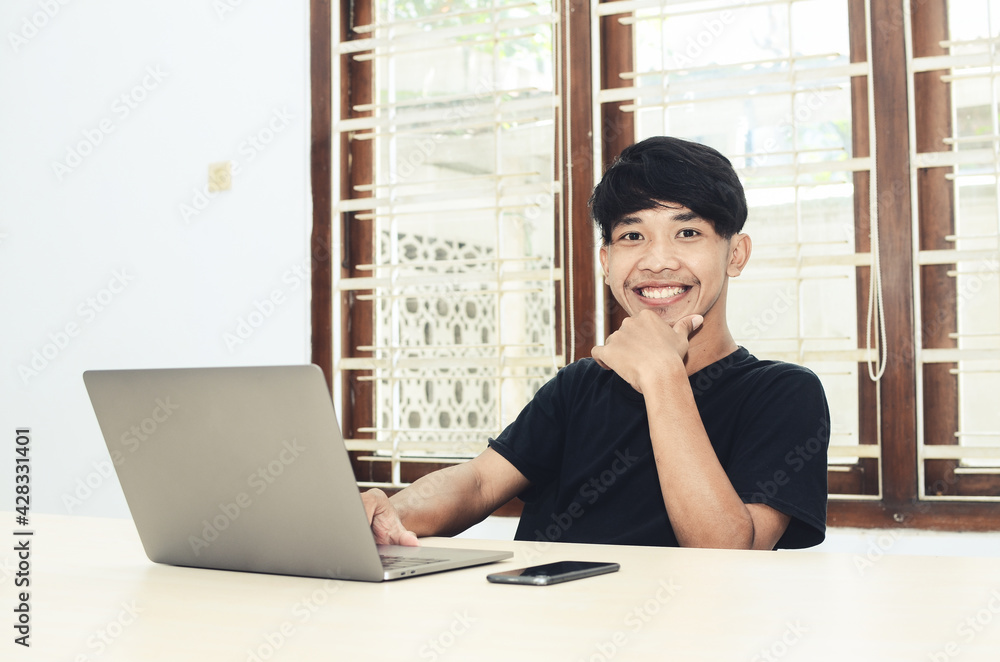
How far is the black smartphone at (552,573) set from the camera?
85 centimetres

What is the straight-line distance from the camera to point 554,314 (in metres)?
2.49

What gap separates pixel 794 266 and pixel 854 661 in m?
1.66

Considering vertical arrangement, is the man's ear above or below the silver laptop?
above

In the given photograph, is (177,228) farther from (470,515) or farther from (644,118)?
(470,515)

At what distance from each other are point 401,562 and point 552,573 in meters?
0.17

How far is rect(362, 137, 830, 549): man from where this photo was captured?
1269mm

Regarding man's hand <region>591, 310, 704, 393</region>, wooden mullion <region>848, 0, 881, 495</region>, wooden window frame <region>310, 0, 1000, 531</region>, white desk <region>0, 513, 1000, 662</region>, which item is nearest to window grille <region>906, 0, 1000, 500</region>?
wooden window frame <region>310, 0, 1000, 531</region>

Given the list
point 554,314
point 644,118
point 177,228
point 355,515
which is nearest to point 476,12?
point 644,118

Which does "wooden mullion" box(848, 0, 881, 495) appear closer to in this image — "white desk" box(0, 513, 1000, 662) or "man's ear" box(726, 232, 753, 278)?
"man's ear" box(726, 232, 753, 278)

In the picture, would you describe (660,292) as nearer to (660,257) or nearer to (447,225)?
(660,257)

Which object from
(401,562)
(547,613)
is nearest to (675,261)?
(401,562)

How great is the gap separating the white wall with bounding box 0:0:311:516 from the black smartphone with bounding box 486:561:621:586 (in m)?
1.87

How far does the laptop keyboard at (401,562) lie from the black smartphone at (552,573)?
85mm

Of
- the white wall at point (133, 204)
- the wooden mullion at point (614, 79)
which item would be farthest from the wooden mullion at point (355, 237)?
the wooden mullion at point (614, 79)
